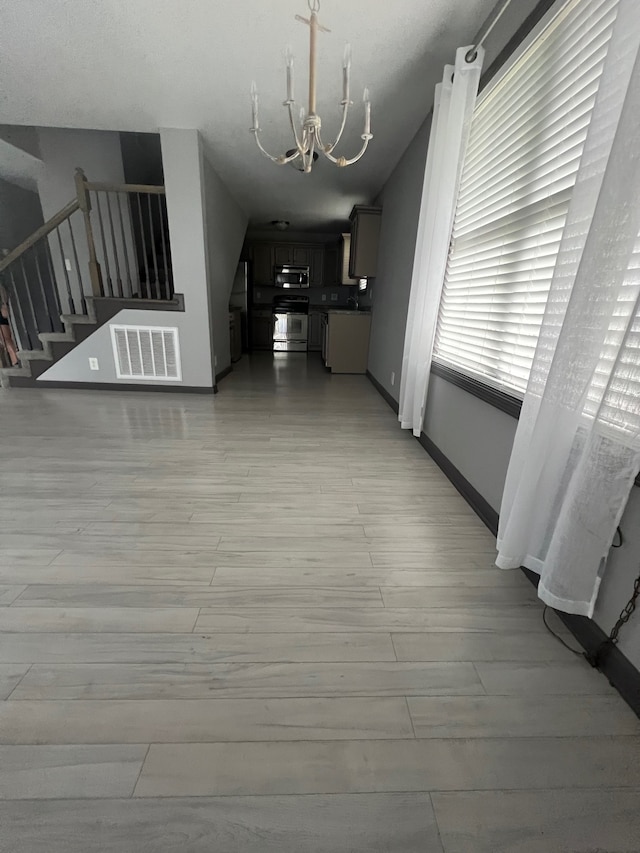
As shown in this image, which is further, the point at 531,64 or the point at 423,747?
the point at 531,64

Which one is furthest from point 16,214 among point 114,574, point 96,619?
point 96,619

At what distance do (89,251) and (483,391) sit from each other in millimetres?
4148

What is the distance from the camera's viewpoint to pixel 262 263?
7.31m

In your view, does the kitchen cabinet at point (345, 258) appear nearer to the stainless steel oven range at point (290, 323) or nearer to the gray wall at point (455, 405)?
the gray wall at point (455, 405)

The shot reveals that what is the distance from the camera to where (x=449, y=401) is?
2158 millimetres

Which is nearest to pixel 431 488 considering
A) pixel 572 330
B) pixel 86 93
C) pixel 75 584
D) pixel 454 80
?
pixel 572 330

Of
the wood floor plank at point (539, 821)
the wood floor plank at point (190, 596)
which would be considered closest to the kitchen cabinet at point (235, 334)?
the wood floor plank at point (190, 596)

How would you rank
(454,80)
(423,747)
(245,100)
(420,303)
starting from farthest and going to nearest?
(245,100)
(420,303)
(454,80)
(423,747)

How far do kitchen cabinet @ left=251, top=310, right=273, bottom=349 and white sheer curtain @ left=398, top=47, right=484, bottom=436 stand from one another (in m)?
5.47

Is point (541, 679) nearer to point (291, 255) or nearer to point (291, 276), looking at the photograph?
point (291, 276)

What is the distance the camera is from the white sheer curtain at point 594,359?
0.86 meters

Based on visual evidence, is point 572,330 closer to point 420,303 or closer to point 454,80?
point 420,303

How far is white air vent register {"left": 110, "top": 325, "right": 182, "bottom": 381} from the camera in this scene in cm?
365

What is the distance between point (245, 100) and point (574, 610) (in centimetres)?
368
